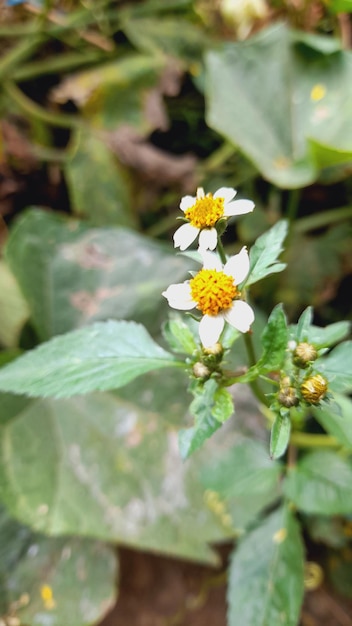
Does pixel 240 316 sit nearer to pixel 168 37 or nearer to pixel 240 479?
pixel 240 479

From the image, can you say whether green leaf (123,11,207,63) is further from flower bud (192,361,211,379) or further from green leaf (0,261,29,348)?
flower bud (192,361,211,379)

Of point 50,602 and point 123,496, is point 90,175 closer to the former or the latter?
point 123,496

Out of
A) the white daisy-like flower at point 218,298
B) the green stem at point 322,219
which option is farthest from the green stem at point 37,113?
the white daisy-like flower at point 218,298

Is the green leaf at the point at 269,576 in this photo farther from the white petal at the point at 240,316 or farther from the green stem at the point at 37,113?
the green stem at the point at 37,113

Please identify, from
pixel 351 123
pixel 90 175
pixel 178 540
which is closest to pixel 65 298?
pixel 90 175

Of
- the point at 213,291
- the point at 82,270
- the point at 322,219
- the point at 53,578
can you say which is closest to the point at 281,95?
the point at 322,219
